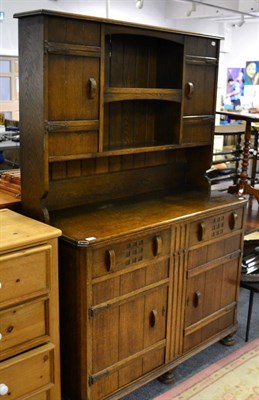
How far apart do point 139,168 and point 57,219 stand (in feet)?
2.38

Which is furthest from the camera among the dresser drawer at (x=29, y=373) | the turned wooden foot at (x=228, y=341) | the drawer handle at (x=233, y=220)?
the turned wooden foot at (x=228, y=341)

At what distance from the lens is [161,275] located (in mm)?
2344

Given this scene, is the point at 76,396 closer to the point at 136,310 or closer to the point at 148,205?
the point at 136,310

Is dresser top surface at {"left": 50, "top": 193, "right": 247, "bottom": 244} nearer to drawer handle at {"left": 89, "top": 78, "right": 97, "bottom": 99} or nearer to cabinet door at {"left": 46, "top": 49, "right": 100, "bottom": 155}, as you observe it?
cabinet door at {"left": 46, "top": 49, "right": 100, "bottom": 155}

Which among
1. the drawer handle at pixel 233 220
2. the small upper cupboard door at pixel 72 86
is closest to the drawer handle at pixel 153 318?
the drawer handle at pixel 233 220

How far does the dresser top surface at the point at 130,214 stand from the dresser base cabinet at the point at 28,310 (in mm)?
176

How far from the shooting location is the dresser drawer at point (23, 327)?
1811 millimetres

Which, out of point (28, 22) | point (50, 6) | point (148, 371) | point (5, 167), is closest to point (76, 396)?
point (148, 371)

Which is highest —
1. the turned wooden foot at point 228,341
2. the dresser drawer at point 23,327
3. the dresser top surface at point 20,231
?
the dresser top surface at point 20,231

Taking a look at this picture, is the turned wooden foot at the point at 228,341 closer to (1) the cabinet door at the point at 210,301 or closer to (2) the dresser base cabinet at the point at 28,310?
(1) the cabinet door at the point at 210,301

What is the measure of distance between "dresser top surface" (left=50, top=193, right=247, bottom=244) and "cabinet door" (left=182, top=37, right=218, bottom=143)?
36cm

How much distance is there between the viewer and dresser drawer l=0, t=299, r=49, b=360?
5.94 feet

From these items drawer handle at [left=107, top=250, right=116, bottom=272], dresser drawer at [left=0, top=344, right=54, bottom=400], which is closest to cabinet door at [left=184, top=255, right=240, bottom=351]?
drawer handle at [left=107, top=250, right=116, bottom=272]

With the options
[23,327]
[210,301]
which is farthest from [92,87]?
[210,301]
